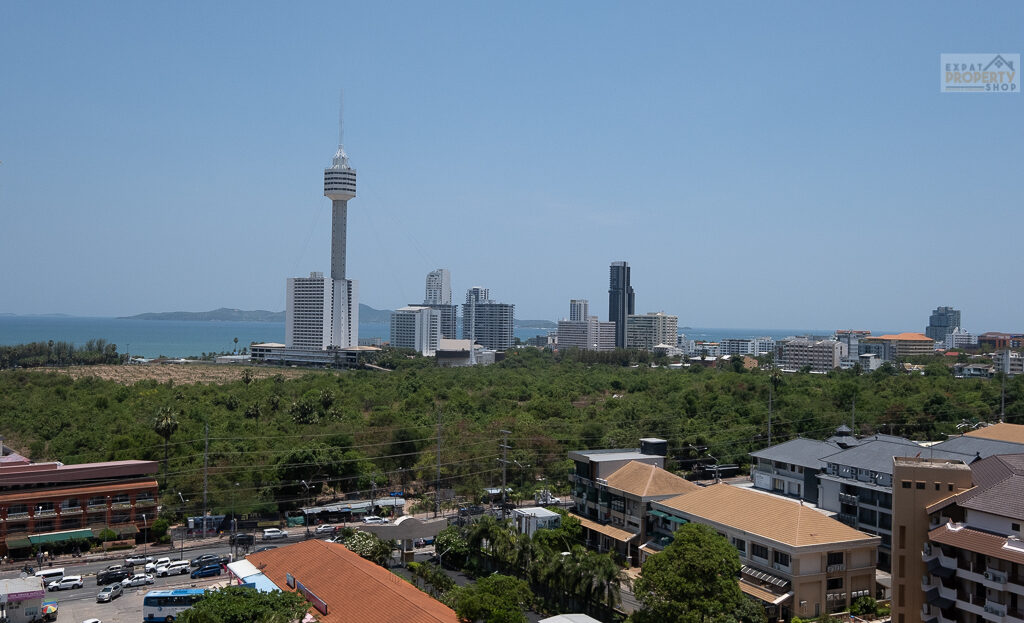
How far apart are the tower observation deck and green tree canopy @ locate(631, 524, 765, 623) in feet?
353

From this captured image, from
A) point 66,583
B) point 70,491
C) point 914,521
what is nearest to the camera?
point 914,521

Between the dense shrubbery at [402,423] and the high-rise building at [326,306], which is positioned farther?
the high-rise building at [326,306]

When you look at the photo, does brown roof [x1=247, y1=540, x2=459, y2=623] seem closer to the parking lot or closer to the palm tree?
the parking lot

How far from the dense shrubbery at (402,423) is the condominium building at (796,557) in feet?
48.4

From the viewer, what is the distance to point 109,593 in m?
24.3

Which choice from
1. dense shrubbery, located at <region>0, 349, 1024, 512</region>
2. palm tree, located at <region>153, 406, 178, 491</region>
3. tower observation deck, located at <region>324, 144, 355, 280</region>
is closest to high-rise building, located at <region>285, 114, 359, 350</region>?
tower observation deck, located at <region>324, 144, 355, 280</region>

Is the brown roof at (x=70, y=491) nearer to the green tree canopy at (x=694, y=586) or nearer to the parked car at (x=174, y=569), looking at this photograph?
the parked car at (x=174, y=569)

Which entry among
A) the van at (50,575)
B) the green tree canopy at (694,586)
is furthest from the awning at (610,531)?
the van at (50,575)

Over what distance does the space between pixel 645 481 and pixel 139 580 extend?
18660 mm

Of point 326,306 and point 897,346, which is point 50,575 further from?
point 897,346

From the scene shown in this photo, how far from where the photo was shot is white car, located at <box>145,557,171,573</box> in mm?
27031

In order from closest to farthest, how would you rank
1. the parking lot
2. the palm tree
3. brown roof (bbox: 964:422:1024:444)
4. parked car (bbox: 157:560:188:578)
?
1. the parking lot
2. parked car (bbox: 157:560:188:578)
3. brown roof (bbox: 964:422:1024:444)
4. the palm tree

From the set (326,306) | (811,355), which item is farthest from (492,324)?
(811,355)

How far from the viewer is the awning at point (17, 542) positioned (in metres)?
29.2
